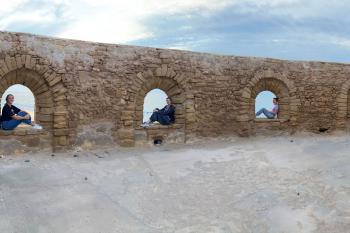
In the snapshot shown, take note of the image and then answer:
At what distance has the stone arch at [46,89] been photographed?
28.0ft

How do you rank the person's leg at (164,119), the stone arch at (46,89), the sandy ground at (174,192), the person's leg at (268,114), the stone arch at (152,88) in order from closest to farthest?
the sandy ground at (174,192)
the stone arch at (46,89)
the stone arch at (152,88)
the person's leg at (164,119)
the person's leg at (268,114)

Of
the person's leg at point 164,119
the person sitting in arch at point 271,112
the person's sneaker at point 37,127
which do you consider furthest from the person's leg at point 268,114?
the person's sneaker at point 37,127

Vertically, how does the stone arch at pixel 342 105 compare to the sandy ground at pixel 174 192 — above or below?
above

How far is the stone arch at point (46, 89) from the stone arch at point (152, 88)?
56.2 inches

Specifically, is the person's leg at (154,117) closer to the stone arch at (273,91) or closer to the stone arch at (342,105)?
the stone arch at (273,91)

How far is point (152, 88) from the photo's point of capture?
1012cm

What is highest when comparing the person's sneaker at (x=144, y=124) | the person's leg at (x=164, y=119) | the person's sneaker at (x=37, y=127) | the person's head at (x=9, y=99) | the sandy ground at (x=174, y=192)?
the person's head at (x=9, y=99)

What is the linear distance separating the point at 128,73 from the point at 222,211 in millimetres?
4160

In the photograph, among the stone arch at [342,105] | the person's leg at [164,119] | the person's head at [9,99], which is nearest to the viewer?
→ the person's head at [9,99]

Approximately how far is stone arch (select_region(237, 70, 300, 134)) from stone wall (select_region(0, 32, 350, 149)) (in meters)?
0.03

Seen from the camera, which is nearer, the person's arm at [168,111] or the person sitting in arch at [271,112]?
the person's arm at [168,111]

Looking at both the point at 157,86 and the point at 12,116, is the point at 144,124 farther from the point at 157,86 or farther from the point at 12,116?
the point at 12,116

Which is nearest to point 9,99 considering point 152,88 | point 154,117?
point 152,88

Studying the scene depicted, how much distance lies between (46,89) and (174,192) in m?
3.63
